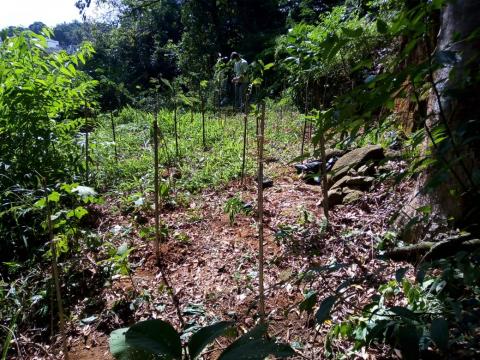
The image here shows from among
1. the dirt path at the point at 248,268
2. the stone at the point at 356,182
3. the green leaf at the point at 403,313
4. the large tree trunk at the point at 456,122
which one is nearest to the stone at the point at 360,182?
the stone at the point at 356,182

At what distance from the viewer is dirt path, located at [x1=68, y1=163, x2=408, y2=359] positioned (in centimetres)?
212

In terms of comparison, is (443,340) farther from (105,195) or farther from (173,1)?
(173,1)

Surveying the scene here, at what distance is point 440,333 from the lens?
0.81m

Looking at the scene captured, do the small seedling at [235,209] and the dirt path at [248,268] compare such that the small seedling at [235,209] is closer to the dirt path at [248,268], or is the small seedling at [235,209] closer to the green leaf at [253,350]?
the dirt path at [248,268]

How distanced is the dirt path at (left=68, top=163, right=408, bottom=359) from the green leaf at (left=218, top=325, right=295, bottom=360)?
0.87 meters

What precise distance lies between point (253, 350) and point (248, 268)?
1982 millimetres

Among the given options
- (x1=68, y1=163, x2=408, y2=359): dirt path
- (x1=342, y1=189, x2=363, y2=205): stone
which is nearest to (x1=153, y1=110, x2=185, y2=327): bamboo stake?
(x1=68, y1=163, x2=408, y2=359): dirt path

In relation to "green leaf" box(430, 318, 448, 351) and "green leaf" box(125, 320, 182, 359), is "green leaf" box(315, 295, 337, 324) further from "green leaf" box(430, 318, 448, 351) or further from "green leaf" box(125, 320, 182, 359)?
"green leaf" box(125, 320, 182, 359)

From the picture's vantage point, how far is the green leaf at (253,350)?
77cm

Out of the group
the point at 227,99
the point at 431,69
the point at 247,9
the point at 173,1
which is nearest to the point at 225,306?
the point at 431,69

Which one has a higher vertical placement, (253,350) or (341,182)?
(253,350)

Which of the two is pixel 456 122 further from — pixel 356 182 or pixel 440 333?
pixel 356 182

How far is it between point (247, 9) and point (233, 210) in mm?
18088

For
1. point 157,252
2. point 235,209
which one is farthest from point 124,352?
point 235,209
